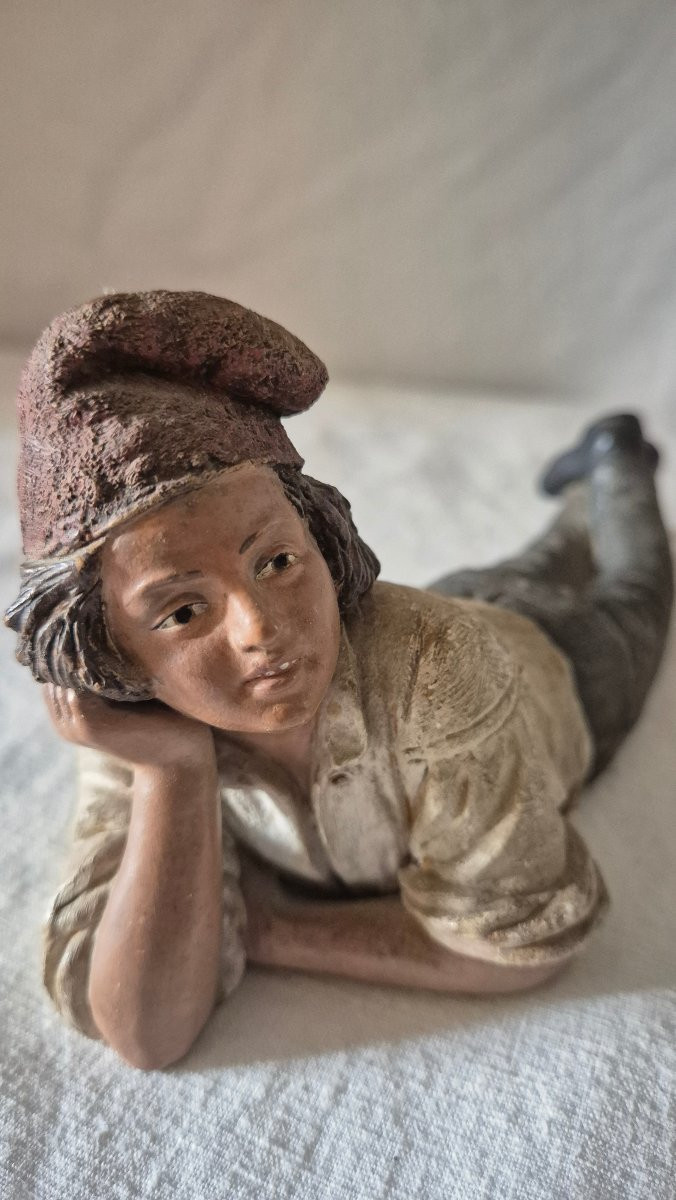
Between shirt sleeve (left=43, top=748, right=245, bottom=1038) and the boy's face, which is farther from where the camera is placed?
shirt sleeve (left=43, top=748, right=245, bottom=1038)

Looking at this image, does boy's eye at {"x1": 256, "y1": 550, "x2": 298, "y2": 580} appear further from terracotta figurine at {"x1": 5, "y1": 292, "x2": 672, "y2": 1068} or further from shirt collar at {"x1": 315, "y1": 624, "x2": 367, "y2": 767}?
shirt collar at {"x1": 315, "y1": 624, "x2": 367, "y2": 767}

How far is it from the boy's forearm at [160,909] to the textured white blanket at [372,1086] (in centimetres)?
10

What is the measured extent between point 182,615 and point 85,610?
2.7 inches

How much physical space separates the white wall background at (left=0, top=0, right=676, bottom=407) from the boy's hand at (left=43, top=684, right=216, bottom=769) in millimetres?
1102

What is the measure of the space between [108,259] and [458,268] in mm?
655

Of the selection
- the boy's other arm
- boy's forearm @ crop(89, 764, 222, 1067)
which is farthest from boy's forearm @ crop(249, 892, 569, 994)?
boy's forearm @ crop(89, 764, 222, 1067)

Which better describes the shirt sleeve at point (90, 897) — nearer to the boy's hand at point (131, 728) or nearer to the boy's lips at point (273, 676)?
the boy's hand at point (131, 728)

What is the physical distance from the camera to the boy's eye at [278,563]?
76cm

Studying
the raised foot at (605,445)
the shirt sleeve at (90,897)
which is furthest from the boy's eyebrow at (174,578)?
the raised foot at (605,445)

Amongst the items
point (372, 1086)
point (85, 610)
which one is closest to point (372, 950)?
point (372, 1086)

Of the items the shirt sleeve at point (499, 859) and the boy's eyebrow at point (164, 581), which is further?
the shirt sleeve at point (499, 859)

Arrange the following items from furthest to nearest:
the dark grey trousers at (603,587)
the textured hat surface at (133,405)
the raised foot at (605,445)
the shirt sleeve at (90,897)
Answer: the raised foot at (605,445)
the dark grey trousers at (603,587)
the shirt sleeve at (90,897)
the textured hat surface at (133,405)

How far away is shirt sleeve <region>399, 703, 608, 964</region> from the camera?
90cm

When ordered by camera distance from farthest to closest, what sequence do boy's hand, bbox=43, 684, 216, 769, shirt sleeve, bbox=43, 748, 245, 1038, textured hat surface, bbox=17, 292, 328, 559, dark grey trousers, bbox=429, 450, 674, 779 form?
dark grey trousers, bbox=429, 450, 674, 779 < shirt sleeve, bbox=43, 748, 245, 1038 < boy's hand, bbox=43, 684, 216, 769 < textured hat surface, bbox=17, 292, 328, 559
